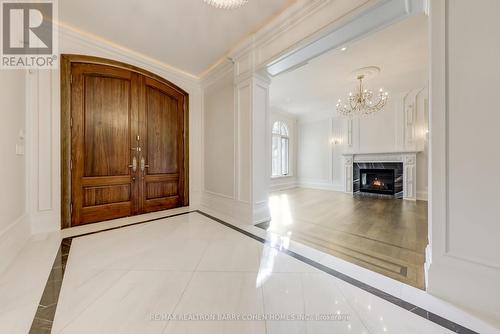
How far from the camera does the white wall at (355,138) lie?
5477mm

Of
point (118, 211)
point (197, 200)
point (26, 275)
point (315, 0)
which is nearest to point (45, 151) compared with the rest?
point (118, 211)

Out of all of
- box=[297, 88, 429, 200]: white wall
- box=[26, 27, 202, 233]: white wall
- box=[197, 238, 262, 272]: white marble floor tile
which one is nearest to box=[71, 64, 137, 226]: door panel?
box=[26, 27, 202, 233]: white wall

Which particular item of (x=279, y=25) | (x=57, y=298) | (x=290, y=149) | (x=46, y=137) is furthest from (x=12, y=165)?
(x=290, y=149)

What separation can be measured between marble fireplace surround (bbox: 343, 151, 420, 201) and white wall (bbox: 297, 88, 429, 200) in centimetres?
14

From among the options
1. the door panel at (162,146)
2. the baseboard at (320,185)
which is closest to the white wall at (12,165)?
the door panel at (162,146)

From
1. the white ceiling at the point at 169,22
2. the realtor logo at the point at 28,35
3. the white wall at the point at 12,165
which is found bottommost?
the white wall at the point at 12,165

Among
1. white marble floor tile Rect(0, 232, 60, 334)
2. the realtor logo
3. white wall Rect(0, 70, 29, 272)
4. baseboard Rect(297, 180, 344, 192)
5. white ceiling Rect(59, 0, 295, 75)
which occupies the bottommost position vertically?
white marble floor tile Rect(0, 232, 60, 334)

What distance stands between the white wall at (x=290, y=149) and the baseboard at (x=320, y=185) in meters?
0.35

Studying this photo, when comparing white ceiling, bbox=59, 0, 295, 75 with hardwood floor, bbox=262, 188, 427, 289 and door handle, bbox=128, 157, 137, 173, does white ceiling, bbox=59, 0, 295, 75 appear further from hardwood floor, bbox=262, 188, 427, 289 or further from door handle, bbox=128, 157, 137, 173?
hardwood floor, bbox=262, 188, 427, 289

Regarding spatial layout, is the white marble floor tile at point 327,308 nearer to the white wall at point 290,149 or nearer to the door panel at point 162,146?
the door panel at point 162,146

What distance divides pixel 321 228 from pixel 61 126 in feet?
13.8

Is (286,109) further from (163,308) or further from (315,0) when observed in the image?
(163,308)

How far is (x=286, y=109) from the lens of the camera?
7195 millimetres

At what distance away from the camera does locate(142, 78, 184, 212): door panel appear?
3.69 metres
